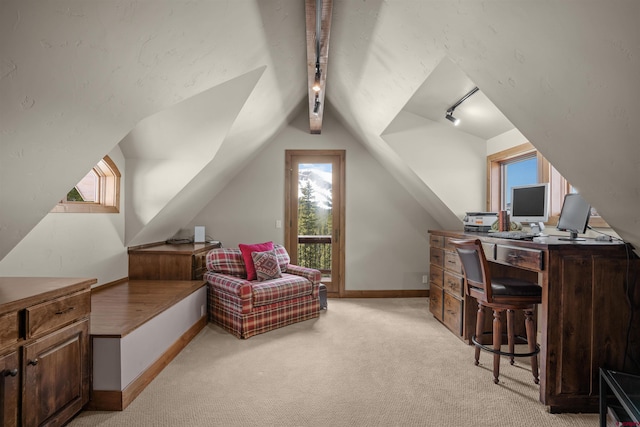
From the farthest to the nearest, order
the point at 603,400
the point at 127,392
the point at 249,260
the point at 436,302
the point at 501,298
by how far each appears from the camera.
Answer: the point at 436,302 → the point at 249,260 → the point at 501,298 → the point at 127,392 → the point at 603,400

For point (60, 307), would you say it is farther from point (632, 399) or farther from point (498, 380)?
point (632, 399)

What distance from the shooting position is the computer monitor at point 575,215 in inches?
90.8

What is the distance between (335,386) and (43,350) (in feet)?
5.58

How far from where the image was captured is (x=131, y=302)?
9.02ft

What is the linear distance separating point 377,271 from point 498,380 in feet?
8.57

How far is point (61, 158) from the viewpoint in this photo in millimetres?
1776

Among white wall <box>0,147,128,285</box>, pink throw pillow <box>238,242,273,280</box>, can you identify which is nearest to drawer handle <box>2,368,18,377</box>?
white wall <box>0,147,128,285</box>

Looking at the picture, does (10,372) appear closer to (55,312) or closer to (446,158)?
(55,312)

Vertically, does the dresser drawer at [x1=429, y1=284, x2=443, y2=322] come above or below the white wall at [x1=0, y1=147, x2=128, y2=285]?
below

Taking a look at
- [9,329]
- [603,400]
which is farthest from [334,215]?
[9,329]

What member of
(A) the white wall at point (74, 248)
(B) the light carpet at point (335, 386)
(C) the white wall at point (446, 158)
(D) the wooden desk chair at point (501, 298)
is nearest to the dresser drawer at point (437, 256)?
(C) the white wall at point (446, 158)

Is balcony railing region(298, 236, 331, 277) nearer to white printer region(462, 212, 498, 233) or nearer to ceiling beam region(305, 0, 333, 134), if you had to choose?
white printer region(462, 212, 498, 233)

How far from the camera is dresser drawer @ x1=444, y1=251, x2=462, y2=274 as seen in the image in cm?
335

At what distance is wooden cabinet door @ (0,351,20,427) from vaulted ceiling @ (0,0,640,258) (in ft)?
2.40
